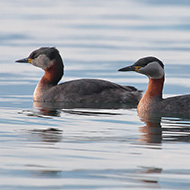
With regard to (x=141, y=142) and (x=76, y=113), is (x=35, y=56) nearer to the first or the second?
(x=76, y=113)

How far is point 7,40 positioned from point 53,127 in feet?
57.0

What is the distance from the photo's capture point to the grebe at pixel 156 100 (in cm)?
1462

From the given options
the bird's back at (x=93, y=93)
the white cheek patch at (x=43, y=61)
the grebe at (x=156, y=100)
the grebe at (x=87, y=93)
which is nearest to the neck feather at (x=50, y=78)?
the grebe at (x=87, y=93)

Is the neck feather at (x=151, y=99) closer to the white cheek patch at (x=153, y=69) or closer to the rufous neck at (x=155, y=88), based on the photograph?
the rufous neck at (x=155, y=88)

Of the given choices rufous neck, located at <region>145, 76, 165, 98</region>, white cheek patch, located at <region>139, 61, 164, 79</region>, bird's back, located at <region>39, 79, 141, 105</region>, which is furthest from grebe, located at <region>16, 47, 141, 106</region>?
white cheek patch, located at <region>139, 61, 164, 79</region>

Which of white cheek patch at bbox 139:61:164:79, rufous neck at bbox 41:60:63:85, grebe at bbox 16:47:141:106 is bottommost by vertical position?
grebe at bbox 16:47:141:106

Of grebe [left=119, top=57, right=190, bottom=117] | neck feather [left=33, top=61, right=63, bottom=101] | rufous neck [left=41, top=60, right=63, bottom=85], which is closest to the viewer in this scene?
grebe [left=119, top=57, right=190, bottom=117]

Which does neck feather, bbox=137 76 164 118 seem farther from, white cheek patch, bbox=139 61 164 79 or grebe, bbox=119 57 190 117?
white cheek patch, bbox=139 61 164 79

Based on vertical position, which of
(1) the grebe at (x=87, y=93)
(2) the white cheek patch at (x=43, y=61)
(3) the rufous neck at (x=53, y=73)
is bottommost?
(1) the grebe at (x=87, y=93)

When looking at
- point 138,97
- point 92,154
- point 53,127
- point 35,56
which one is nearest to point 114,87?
point 138,97

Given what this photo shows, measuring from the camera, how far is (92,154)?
9883 millimetres

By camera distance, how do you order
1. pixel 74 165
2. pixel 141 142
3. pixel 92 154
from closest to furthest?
pixel 74 165 → pixel 92 154 → pixel 141 142

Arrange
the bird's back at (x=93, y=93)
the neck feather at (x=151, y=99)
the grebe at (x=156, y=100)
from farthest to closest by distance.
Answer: the bird's back at (x=93, y=93)
the neck feather at (x=151, y=99)
the grebe at (x=156, y=100)

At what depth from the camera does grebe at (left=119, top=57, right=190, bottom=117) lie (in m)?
14.6
